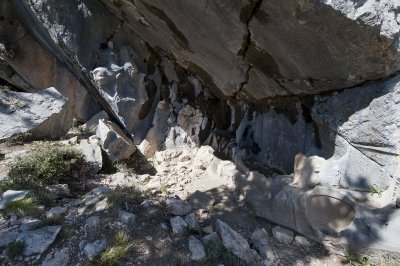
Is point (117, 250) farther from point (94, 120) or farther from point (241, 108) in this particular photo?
point (94, 120)

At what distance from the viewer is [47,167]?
326 cm

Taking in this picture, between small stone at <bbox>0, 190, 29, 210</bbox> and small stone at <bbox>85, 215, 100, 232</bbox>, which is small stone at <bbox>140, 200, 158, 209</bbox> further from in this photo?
small stone at <bbox>0, 190, 29, 210</bbox>

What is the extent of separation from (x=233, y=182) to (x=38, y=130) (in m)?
2.89

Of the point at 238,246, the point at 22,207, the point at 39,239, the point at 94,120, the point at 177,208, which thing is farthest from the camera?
the point at 94,120

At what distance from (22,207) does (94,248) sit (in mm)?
840

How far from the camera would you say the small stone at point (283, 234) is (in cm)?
249

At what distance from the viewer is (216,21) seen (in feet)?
9.15

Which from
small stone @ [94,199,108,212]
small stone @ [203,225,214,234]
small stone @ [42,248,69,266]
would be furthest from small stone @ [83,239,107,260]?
small stone @ [203,225,214,234]

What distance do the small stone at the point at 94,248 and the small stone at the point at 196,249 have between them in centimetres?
59

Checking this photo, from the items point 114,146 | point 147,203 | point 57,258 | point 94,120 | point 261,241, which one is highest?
point 94,120

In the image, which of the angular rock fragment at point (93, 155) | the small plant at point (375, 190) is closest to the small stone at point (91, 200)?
the angular rock fragment at point (93, 155)

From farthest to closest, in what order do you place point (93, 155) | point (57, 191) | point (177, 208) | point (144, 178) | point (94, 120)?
point (94, 120) → point (144, 178) → point (93, 155) → point (57, 191) → point (177, 208)

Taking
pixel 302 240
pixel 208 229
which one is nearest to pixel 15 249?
pixel 208 229

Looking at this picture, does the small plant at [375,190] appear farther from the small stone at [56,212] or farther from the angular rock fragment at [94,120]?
the angular rock fragment at [94,120]
